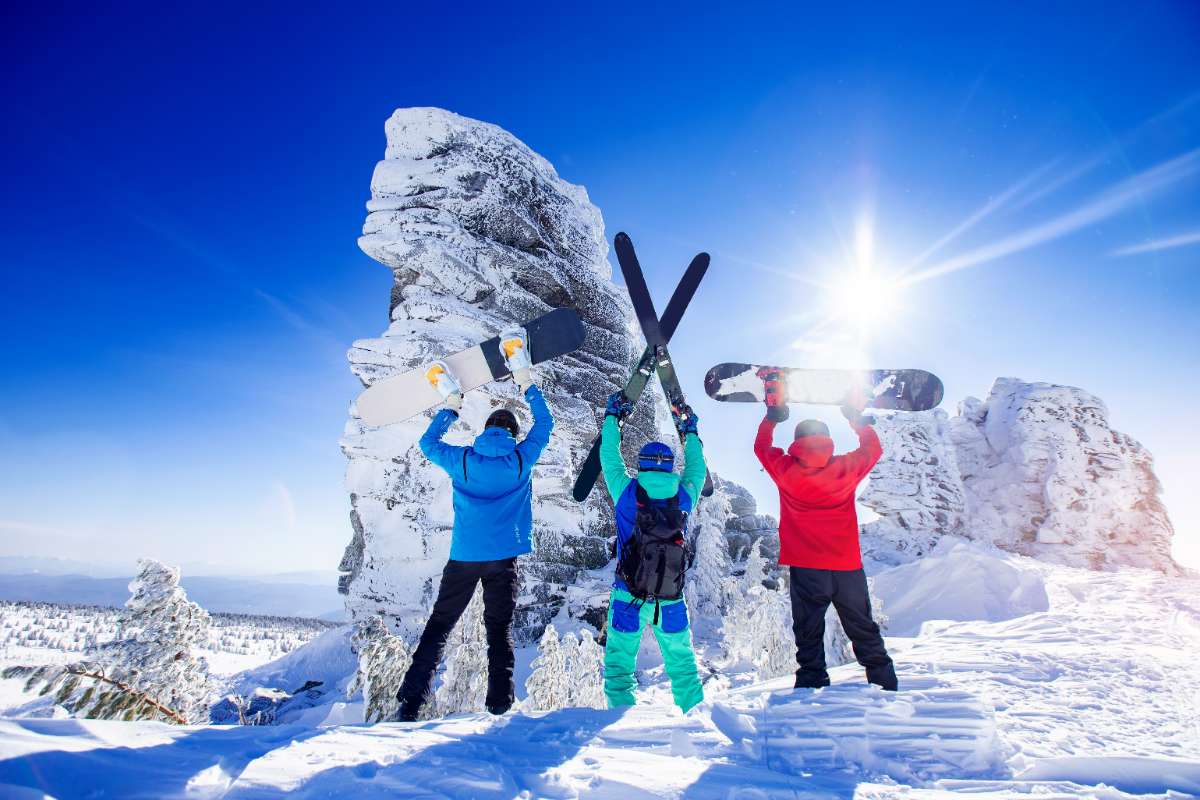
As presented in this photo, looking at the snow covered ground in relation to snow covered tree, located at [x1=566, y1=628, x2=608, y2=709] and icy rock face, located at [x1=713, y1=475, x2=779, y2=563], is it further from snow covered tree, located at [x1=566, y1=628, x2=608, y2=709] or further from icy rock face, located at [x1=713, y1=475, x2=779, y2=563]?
icy rock face, located at [x1=713, y1=475, x2=779, y2=563]

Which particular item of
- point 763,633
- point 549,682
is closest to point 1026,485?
point 763,633

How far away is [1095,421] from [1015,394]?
4.42m

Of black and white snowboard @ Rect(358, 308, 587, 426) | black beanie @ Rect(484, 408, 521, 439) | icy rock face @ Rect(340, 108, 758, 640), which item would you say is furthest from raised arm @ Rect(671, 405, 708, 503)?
icy rock face @ Rect(340, 108, 758, 640)

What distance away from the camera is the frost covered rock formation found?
92.9 feet

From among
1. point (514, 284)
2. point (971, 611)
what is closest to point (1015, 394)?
point (971, 611)

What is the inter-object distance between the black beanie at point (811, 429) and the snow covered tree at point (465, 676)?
894cm

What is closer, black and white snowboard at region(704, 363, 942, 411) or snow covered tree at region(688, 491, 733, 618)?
black and white snowboard at region(704, 363, 942, 411)

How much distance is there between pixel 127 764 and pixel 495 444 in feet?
11.3

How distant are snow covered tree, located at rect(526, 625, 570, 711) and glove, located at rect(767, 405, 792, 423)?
7.85 metres

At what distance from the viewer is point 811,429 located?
17.7 ft

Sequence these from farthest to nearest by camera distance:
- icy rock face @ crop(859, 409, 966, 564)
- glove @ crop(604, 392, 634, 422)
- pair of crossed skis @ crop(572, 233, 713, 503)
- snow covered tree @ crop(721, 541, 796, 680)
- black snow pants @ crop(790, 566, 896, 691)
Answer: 1. icy rock face @ crop(859, 409, 966, 564)
2. snow covered tree @ crop(721, 541, 796, 680)
3. pair of crossed skis @ crop(572, 233, 713, 503)
4. glove @ crop(604, 392, 634, 422)
5. black snow pants @ crop(790, 566, 896, 691)

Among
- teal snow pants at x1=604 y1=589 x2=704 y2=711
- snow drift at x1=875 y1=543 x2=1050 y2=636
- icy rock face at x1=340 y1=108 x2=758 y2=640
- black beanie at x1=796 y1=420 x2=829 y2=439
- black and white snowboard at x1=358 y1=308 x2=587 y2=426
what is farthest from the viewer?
icy rock face at x1=340 y1=108 x2=758 y2=640

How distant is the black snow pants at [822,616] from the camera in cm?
481

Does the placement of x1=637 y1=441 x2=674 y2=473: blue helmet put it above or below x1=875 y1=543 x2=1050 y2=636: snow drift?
above
